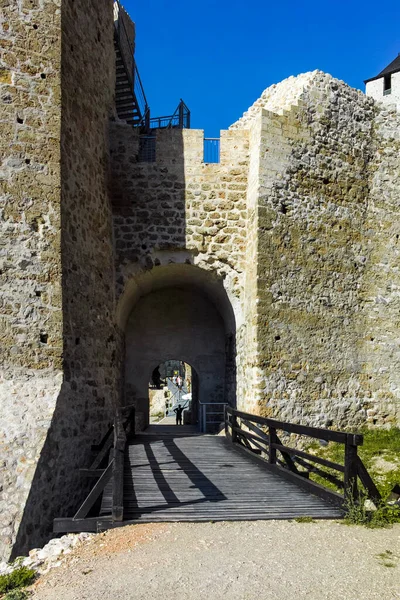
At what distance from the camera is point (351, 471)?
4883 mm

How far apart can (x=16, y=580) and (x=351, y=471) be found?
9.93 feet

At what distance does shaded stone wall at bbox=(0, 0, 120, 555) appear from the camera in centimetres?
604

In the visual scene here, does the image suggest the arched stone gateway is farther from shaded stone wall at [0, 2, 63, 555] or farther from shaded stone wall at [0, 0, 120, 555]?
shaded stone wall at [0, 2, 63, 555]

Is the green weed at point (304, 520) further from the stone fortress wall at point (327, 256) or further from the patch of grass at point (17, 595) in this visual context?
the stone fortress wall at point (327, 256)

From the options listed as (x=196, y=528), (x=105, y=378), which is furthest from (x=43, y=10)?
(x=196, y=528)

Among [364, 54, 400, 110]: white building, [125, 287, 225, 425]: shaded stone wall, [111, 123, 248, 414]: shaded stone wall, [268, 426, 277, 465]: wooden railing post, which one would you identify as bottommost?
[268, 426, 277, 465]: wooden railing post

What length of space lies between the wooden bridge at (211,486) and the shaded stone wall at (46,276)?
600 millimetres

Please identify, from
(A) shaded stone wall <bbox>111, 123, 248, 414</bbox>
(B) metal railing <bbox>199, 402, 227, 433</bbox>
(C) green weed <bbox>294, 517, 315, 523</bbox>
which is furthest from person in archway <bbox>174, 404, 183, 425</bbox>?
(C) green weed <bbox>294, 517, 315, 523</bbox>

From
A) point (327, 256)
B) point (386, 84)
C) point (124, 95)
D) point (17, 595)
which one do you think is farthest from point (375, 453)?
point (386, 84)

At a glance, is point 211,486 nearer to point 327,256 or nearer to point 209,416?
point 327,256

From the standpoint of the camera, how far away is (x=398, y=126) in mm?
10844

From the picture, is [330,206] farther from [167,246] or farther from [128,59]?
[128,59]

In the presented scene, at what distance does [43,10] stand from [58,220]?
300 centimetres

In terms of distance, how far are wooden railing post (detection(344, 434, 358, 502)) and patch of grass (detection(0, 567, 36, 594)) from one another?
2850mm
